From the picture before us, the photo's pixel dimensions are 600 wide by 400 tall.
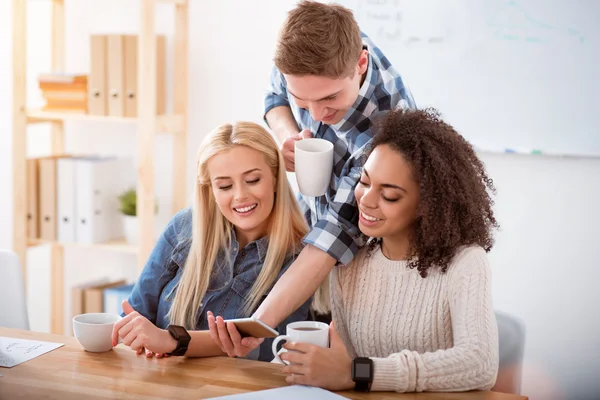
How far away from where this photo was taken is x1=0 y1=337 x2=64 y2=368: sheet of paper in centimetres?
172

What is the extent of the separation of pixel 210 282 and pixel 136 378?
0.48 metres

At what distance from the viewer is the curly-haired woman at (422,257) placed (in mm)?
1626

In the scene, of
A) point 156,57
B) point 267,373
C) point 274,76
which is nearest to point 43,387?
point 267,373

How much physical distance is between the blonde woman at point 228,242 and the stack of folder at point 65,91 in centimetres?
158

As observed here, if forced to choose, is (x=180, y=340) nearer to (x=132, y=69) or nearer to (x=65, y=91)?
(x=132, y=69)

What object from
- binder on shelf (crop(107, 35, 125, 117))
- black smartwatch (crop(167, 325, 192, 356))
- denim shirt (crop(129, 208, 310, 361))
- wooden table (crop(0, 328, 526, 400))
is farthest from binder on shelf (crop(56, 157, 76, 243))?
black smartwatch (crop(167, 325, 192, 356))

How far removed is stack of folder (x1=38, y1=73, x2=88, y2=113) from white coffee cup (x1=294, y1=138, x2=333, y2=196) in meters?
1.86

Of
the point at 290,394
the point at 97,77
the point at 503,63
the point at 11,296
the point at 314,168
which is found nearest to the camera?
the point at 290,394

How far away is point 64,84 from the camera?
3545mm

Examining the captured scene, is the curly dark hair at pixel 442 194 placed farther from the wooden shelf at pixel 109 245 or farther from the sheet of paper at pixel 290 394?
the wooden shelf at pixel 109 245

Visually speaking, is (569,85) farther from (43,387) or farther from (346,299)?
(43,387)

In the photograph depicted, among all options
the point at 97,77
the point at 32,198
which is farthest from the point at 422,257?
the point at 32,198

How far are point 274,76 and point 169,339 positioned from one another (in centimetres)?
91

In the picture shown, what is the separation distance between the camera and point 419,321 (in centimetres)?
175
